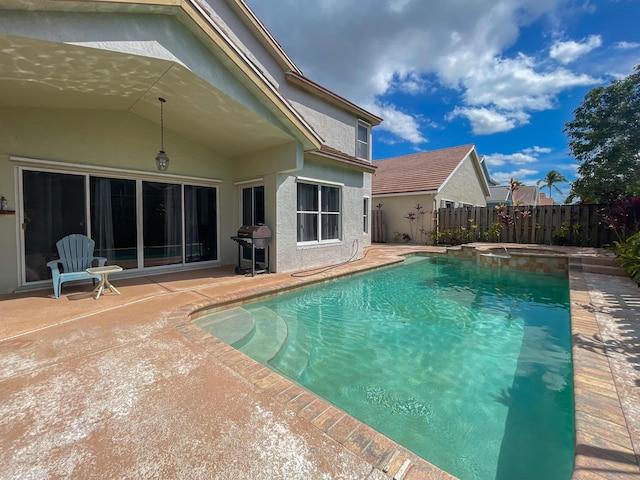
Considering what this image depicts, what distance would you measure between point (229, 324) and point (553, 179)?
179 feet

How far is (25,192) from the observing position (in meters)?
6.21

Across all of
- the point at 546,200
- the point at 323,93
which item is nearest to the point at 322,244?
the point at 323,93

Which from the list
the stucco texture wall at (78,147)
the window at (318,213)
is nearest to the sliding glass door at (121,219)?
the stucco texture wall at (78,147)

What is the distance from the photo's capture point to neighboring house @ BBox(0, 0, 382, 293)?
4.53m

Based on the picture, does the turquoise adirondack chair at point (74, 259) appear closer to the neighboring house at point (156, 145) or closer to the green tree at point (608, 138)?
the neighboring house at point (156, 145)

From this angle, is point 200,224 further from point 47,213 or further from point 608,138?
point 608,138

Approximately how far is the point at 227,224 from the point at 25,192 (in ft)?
15.8

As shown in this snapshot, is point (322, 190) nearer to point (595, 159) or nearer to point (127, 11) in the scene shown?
point (127, 11)

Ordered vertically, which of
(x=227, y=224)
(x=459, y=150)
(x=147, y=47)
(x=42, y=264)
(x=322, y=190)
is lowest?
(x=42, y=264)

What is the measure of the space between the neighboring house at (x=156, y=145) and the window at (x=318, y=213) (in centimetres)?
5

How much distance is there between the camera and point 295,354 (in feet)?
14.0

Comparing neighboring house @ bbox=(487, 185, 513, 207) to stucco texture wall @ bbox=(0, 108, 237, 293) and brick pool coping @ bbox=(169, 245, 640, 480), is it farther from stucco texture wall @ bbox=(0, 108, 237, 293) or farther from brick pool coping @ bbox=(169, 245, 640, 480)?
stucco texture wall @ bbox=(0, 108, 237, 293)

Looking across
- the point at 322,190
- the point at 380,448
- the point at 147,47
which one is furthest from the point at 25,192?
the point at 380,448

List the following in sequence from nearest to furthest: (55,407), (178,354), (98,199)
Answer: (55,407) < (178,354) < (98,199)
